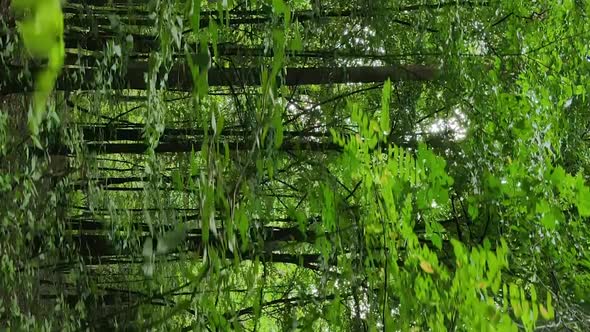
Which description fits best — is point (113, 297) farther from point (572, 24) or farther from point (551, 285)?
point (572, 24)

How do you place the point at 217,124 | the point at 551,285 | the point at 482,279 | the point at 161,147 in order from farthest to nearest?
the point at 161,147 < the point at 551,285 < the point at 482,279 < the point at 217,124

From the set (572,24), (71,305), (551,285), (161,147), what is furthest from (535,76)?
(71,305)

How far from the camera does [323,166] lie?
5.00ft

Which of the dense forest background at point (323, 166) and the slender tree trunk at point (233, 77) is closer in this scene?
the dense forest background at point (323, 166)

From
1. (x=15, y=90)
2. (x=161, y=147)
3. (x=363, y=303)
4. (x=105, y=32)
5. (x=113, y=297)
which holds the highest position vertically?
(x=105, y=32)

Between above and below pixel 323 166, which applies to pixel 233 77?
above

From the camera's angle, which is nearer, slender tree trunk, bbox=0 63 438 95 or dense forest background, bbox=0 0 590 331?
dense forest background, bbox=0 0 590 331

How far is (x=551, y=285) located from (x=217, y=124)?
119 centimetres

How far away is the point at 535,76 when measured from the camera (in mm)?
1550

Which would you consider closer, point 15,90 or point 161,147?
point 15,90

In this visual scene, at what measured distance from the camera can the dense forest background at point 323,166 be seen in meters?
0.77

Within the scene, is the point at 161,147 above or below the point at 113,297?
above

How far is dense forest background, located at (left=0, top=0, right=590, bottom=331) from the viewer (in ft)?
2.53

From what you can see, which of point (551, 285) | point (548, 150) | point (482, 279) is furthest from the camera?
point (551, 285)
